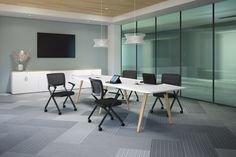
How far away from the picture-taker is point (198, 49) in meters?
6.79

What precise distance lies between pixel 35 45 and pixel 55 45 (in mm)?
731

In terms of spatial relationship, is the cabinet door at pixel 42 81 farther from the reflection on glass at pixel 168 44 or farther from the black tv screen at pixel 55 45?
the reflection on glass at pixel 168 44

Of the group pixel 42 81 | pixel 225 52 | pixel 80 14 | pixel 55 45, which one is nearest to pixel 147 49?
pixel 80 14

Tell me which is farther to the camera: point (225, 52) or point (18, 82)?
point (18, 82)

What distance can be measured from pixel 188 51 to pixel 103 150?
16.3 feet

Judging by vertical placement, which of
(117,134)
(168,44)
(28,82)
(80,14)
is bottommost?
(117,134)

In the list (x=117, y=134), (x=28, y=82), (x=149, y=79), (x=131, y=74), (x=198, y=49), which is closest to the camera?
(x=117, y=134)

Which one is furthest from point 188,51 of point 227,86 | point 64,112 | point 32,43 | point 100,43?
point 32,43

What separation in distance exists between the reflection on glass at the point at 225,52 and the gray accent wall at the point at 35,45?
198 inches

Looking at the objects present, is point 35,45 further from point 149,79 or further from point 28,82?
point 149,79

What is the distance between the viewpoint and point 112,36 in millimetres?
9648

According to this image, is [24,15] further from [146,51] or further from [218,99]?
[218,99]

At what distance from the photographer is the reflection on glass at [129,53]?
31.1 feet

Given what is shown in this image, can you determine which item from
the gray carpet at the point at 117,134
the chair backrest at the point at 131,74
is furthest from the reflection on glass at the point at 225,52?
the chair backrest at the point at 131,74
